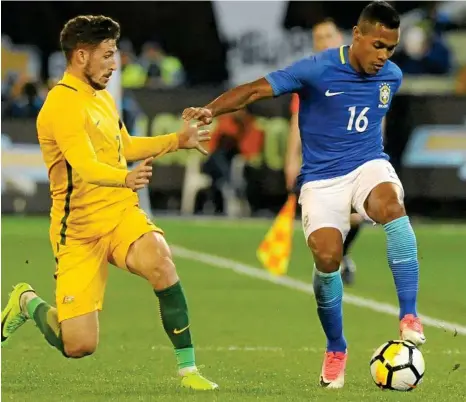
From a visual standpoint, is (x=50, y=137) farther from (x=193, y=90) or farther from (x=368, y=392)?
(x=193, y=90)

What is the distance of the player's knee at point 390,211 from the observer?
26.7ft

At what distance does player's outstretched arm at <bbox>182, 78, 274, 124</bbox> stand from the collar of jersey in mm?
574

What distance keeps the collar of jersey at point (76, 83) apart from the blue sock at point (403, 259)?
1796 mm

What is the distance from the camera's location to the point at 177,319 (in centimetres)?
789

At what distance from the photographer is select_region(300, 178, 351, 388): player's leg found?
815 centimetres

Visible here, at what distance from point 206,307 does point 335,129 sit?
398cm

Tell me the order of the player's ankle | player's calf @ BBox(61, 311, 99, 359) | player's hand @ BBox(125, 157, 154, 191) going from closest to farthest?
player's hand @ BBox(125, 157, 154, 191) → player's calf @ BBox(61, 311, 99, 359) → the player's ankle

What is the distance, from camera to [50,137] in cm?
795

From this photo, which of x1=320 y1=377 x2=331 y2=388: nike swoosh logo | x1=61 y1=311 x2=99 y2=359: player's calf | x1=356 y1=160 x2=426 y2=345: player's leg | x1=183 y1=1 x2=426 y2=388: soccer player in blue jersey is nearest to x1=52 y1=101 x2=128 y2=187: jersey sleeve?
x1=183 y1=1 x2=426 y2=388: soccer player in blue jersey

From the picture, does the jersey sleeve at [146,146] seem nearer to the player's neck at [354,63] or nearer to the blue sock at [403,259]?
the player's neck at [354,63]

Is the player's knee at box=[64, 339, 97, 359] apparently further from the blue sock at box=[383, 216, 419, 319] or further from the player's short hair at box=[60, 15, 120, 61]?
the blue sock at box=[383, 216, 419, 319]

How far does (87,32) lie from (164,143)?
2.56 ft

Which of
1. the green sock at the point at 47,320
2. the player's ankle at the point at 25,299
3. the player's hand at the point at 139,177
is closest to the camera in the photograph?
the player's hand at the point at 139,177

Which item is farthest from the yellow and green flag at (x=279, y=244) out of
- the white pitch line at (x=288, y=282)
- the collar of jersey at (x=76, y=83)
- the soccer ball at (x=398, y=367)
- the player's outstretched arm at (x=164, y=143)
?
the soccer ball at (x=398, y=367)
